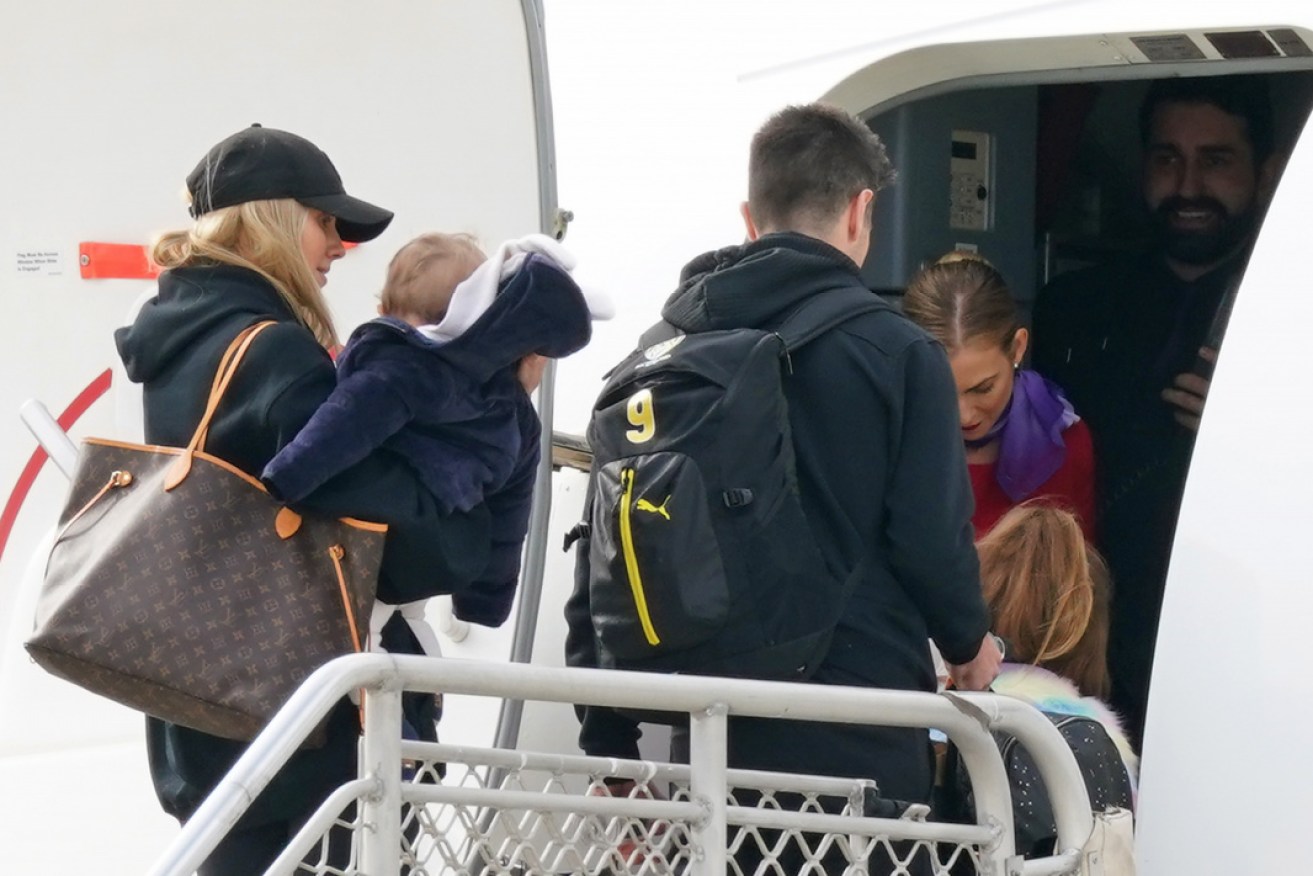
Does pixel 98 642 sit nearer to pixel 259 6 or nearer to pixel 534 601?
pixel 534 601

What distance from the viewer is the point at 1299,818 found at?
2.47 meters

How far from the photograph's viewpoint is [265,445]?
2.60 metres

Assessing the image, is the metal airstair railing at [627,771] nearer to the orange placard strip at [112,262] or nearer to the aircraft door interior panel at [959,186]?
the aircraft door interior panel at [959,186]

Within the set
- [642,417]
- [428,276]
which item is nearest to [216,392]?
[428,276]

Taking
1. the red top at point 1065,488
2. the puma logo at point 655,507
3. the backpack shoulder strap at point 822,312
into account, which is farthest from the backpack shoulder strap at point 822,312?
the red top at point 1065,488

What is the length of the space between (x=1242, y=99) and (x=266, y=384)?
2.28 m

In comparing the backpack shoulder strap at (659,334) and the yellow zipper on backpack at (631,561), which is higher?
the backpack shoulder strap at (659,334)

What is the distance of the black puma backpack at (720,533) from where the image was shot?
258cm

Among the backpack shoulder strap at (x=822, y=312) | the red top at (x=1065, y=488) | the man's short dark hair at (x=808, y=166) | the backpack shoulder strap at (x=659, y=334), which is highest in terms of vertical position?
the man's short dark hair at (x=808, y=166)

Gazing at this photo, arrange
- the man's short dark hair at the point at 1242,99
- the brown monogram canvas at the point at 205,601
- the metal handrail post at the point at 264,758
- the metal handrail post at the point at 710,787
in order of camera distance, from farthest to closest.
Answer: the man's short dark hair at the point at 1242,99 < the brown monogram canvas at the point at 205,601 < the metal handrail post at the point at 710,787 < the metal handrail post at the point at 264,758

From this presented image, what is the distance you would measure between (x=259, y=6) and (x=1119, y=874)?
235 cm

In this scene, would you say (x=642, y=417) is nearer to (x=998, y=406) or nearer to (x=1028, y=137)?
(x=998, y=406)

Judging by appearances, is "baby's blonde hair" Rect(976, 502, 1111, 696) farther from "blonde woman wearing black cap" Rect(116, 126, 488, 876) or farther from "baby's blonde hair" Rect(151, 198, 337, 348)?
"baby's blonde hair" Rect(151, 198, 337, 348)

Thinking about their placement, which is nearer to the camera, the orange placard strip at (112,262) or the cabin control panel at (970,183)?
the orange placard strip at (112,262)
